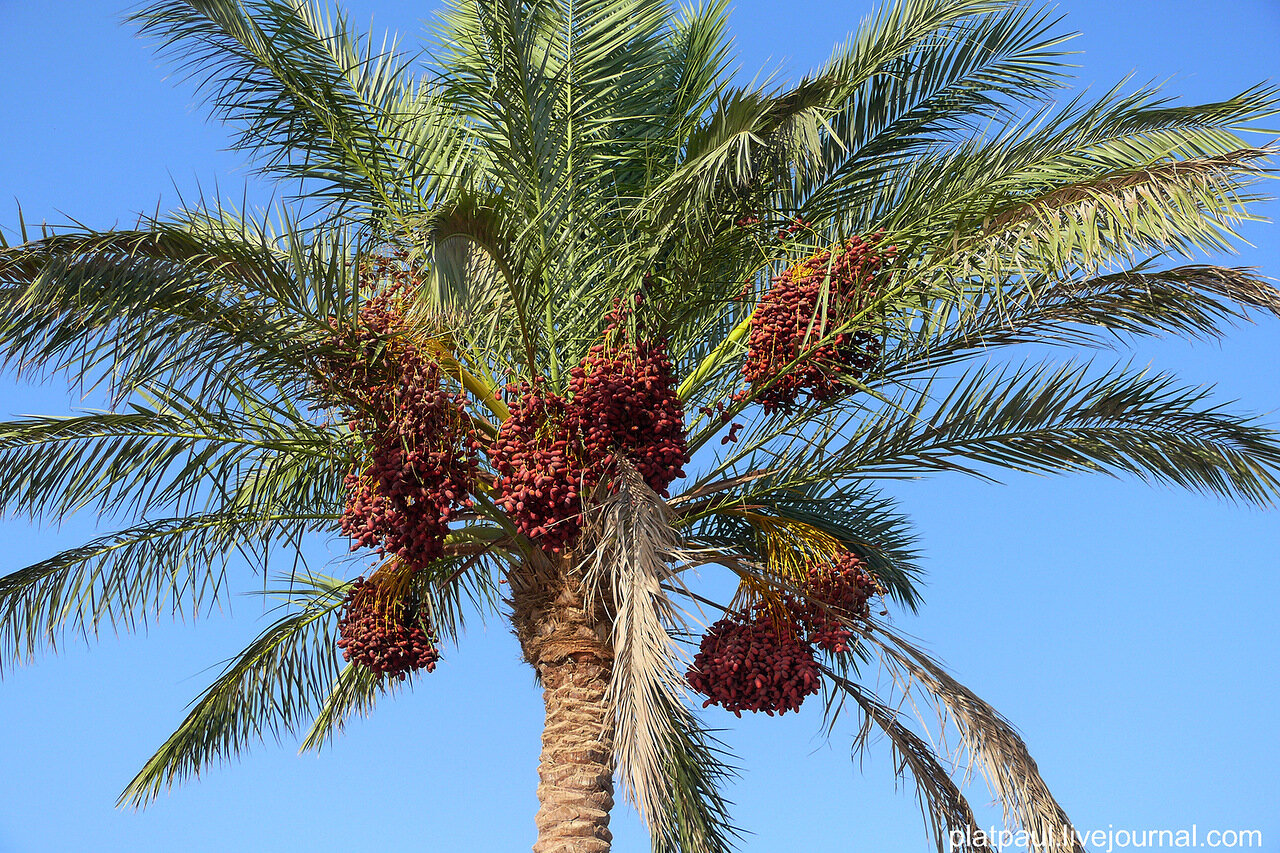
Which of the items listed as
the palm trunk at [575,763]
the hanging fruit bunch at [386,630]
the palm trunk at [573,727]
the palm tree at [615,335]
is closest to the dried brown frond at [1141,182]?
the palm tree at [615,335]

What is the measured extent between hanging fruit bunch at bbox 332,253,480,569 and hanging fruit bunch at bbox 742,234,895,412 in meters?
1.58

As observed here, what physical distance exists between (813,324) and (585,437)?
1310 millimetres

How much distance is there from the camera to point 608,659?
7.12 m

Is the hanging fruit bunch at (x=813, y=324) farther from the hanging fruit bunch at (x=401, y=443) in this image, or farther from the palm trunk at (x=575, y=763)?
the palm trunk at (x=575, y=763)

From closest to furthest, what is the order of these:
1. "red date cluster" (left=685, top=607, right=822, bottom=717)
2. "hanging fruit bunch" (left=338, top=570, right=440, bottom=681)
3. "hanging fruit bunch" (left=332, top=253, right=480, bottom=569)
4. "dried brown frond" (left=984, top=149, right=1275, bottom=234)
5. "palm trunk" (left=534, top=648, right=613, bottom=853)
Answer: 1. "dried brown frond" (left=984, top=149, right=1275, bottom=234)
2. "hanging fruit bunch" (left=332, top=253, right=480, bottom=569)
3. "red date cluster" (left=685, top=607, right=822, bottom=717)
4. "hanging fruit bunch" (left=338, top=570, right=440, bottom=681)
5. "palm trunk" (left=534, top=648, right=613, bottom=853)

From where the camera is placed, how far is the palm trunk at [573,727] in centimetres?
688

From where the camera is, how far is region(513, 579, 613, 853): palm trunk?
271 inches

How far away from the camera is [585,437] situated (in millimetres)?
6027

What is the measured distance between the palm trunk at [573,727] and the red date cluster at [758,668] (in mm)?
898

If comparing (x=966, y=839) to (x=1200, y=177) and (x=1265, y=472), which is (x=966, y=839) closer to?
(x=1265, y=472)

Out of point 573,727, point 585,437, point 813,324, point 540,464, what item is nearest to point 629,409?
point 585,437

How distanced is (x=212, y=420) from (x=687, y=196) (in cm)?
292

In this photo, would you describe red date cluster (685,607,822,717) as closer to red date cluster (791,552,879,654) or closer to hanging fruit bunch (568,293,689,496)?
red date cluster (791,552,879,654)

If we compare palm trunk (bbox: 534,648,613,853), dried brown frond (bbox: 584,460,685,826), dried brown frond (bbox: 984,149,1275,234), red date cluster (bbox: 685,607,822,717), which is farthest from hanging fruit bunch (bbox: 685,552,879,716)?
dried brown frond (bbox: 984,149,1275,234)
